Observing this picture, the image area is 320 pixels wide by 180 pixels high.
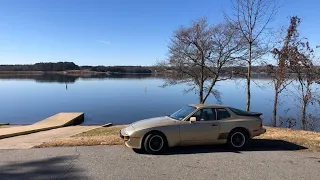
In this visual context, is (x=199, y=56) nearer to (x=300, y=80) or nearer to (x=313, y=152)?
(x=300, y=80)

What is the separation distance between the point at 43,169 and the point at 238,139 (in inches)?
198

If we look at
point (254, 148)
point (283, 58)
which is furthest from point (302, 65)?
point (254, 148)

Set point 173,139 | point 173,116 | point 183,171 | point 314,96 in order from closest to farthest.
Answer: point 183,171 < point 173,139 < point 173,116 < point 314,96

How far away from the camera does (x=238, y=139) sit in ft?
28.3

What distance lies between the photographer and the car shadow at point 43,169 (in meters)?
5.95

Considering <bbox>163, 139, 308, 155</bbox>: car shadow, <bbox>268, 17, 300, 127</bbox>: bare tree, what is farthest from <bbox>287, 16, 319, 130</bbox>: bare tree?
<bbox>163, 139, 308, 155</bbox>: car shadow

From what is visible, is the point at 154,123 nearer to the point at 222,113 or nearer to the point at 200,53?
the point at 222,113

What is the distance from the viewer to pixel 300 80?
20891 millimetres

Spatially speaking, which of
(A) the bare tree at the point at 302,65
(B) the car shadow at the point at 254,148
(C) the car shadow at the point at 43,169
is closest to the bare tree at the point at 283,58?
(A) the bare tree at the point at 302,65

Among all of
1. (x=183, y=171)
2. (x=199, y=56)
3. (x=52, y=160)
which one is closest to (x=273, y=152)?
(x=183, y=171)

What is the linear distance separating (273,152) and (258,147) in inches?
28.5

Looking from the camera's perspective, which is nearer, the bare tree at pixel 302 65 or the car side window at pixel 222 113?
the car side window at pixel 222 113

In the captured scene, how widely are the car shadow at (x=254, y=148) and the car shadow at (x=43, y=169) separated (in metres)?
2.44

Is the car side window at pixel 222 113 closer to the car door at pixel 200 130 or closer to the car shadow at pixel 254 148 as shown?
the car door at pixel 200 130
